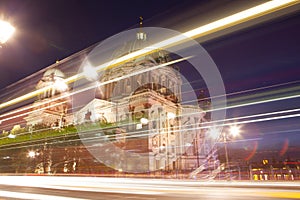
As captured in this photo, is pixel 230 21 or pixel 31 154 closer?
pixel 230 21

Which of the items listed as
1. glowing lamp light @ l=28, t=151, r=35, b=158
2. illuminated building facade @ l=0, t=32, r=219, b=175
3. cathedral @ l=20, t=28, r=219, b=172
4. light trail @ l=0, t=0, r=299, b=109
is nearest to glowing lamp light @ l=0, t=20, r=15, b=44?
light trail @ l=0, t=0, r=299, b=109

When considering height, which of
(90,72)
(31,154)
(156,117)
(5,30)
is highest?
(156,117)

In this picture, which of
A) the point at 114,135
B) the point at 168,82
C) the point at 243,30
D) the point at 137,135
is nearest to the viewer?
the point at 243,30

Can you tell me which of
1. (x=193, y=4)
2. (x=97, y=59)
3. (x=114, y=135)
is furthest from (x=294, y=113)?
(x=114, y=135)

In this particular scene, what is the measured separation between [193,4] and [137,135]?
44.8ft

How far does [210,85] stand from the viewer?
1073 centimetres

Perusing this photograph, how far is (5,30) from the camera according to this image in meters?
7.10

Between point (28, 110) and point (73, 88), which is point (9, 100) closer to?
point (28, 110)

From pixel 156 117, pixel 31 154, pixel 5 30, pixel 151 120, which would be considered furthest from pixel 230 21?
A: pixel 156 117

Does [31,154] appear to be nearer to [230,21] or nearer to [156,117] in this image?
[230,21]

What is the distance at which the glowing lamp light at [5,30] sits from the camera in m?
7.07

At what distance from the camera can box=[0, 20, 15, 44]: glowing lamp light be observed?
707 cm

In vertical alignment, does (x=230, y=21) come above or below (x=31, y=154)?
above

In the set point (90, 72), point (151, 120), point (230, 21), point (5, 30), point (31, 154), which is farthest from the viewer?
point (151, 120)
